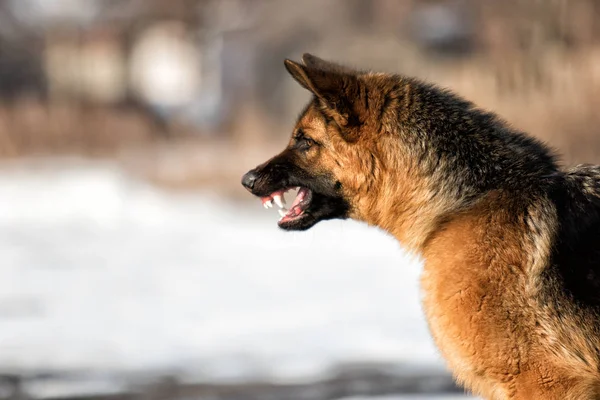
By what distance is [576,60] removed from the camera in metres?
18.3

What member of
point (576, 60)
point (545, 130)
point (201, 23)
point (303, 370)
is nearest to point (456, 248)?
point (303, 370)

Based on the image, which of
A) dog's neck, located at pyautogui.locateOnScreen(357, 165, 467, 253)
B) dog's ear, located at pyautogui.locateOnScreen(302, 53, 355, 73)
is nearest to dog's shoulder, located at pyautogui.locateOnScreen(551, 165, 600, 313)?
dog's neck, located at pyautogui.locateOnScreen(357, 165, 467, 253)

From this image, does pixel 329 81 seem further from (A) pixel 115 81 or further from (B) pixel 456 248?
(A) pixel 115 81

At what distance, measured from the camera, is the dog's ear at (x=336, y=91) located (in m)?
4.63

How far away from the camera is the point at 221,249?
1470 cm

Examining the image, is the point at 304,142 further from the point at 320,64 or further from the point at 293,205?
the point at 320,64

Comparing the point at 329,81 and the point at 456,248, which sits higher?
the point at 329,81

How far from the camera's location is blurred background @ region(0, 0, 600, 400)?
24.0ft

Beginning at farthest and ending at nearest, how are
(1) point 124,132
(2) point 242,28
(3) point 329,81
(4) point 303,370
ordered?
(2) point 242,28
(1) point 124,132
(4) point 303,370
(3) point 329,81

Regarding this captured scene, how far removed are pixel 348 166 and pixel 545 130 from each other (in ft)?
40.9

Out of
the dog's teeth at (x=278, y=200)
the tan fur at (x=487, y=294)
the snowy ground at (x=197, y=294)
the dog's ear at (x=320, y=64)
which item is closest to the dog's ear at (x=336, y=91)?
the tan fur at (x=487, y=294)

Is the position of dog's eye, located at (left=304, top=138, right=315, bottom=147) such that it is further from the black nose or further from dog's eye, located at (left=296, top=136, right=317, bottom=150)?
the black nose

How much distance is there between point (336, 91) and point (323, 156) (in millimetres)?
397

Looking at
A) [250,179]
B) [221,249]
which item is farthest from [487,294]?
[221,249]
